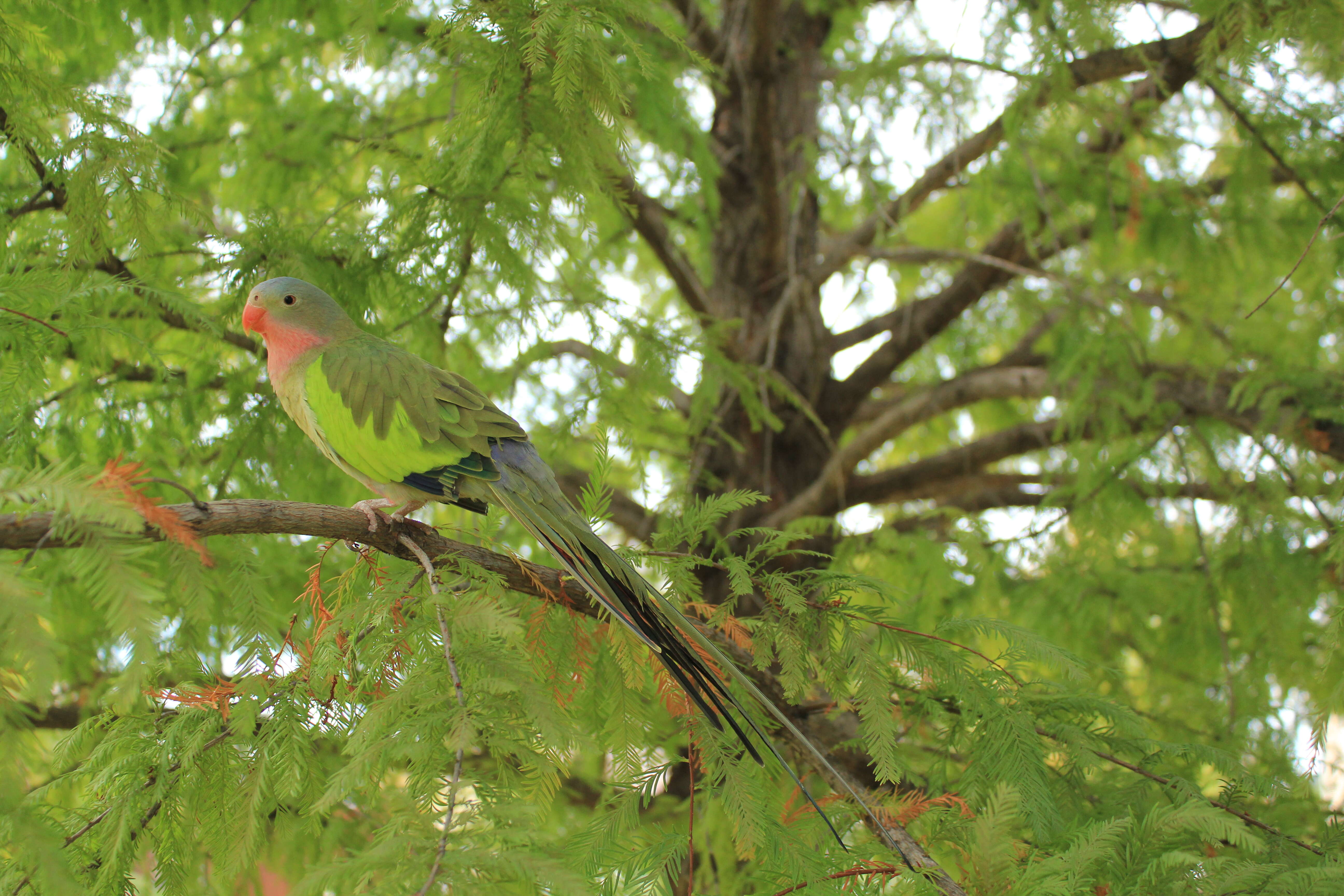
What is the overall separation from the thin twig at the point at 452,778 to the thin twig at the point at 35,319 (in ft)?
4.21

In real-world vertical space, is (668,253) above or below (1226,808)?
above

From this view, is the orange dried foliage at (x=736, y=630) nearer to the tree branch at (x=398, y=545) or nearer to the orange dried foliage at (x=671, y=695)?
the tree branch at (x=398, y=545)

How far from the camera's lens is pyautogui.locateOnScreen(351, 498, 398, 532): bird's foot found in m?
2.49

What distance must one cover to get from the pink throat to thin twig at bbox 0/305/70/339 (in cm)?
70

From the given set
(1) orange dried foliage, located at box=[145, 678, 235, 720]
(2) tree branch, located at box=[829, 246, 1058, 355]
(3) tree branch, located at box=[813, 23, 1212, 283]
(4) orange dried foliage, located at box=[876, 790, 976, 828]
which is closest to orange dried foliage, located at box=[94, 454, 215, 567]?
(1) orange dried foliage, located at box=[145, 678, 235, 720]

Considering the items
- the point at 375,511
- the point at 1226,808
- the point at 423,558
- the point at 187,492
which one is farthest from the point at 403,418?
the point at 1226,808

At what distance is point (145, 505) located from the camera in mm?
1639

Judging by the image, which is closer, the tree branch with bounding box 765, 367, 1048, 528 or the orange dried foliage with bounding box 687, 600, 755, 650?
the orange dried foliage with bounding box 687, 600, 755, 650

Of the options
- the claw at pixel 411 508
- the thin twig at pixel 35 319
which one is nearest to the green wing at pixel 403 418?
the claw at pixel 411 508

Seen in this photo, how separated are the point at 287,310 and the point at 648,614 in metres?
1.86

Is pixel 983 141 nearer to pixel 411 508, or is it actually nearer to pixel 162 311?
pixel 411 508

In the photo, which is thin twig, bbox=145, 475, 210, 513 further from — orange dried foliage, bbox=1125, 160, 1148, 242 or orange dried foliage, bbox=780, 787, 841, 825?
orange dried foliage, bbox=1125, 160, 1148, 242

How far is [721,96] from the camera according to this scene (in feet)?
20.6

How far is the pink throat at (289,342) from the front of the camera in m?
3.03
